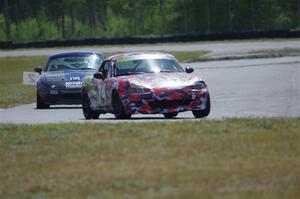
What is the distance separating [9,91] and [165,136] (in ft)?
73.1

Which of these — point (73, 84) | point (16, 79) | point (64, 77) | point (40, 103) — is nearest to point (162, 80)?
point (73, 84)

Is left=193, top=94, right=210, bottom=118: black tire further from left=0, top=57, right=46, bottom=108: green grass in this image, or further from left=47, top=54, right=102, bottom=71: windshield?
left=0, top=57, right=46, bottom=108: green grass

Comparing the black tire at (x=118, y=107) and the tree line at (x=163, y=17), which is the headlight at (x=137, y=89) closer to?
the black tire at (x=118, y=107)

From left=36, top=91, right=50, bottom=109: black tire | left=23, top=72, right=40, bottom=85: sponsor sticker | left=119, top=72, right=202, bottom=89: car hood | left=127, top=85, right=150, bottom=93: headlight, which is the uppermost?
left=119, top=72, right=202, bottom=89: car hood

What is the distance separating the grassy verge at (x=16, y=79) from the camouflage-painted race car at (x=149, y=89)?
7.50 m

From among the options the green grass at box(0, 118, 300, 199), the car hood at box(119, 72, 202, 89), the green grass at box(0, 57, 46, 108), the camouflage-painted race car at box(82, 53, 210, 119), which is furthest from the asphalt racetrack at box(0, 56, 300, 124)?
the green grass at box(0, 57, 46, 108)

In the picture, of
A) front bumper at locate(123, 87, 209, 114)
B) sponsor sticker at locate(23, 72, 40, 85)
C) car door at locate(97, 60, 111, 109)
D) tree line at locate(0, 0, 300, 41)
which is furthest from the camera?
tree line at locate(0, 0, 300, 41)

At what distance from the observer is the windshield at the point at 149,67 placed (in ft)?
63.7

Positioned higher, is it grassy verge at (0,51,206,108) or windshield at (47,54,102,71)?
windshield at (47,54,102,71)

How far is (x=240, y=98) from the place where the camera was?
24.2m

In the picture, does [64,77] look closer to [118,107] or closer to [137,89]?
[118,107]

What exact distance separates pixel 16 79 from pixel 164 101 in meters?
27.7

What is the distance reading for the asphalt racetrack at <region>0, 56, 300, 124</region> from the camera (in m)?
19.4

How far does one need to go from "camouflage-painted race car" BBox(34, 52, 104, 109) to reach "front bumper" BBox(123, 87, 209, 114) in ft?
20.6
